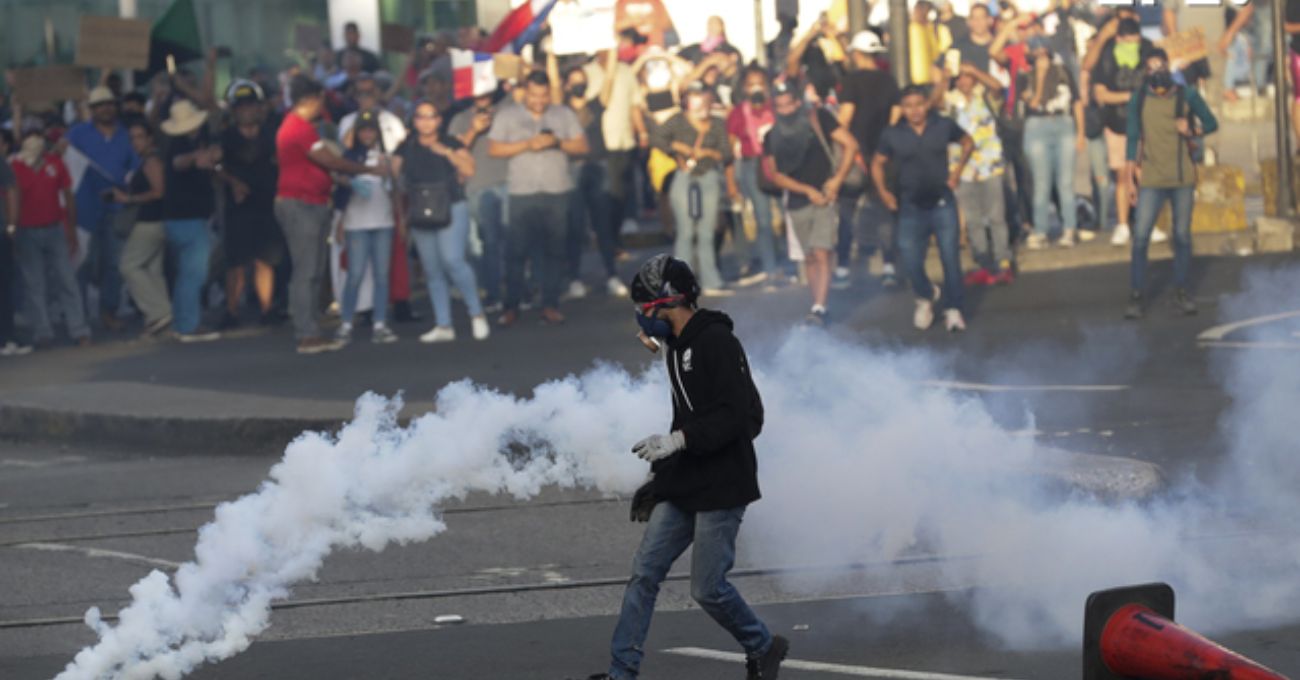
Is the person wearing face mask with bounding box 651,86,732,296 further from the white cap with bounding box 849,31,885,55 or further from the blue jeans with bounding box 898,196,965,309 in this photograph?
the blue jeans with bounding box 898,196,965,309

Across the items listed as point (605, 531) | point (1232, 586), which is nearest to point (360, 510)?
point (605, 531)

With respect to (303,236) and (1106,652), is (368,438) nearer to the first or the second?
(1106,652)

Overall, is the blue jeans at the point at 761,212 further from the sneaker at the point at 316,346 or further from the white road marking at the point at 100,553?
the white road marking at the point at 100,553

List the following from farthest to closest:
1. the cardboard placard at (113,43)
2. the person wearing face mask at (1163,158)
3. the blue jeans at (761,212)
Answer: the cardboard placard at (113,43) → the blue jeans at (761,212) → the person wearing face mask at (1163,158)

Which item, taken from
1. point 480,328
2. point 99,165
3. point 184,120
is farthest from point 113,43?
point 480,328

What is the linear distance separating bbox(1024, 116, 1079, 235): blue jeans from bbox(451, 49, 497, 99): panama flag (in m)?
4.74

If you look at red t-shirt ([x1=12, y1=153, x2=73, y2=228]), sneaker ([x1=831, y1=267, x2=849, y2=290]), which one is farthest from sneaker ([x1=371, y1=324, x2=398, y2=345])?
sneaker ([x1=831, y1=267, x2=849, y2=290])

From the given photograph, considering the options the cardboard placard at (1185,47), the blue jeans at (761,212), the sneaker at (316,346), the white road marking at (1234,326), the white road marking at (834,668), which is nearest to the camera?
the white road marking at (834,668)

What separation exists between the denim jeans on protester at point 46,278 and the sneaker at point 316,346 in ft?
8.50

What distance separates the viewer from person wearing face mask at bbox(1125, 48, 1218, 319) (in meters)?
15.1

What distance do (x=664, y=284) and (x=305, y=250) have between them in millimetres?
9928

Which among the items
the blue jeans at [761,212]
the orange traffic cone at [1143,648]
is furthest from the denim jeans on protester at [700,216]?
the orange traffic cone at [1143,648]

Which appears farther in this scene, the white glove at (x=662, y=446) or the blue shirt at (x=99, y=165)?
the blue shirt at (x=99, y=165)

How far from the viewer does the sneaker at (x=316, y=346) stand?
54.7 feet
